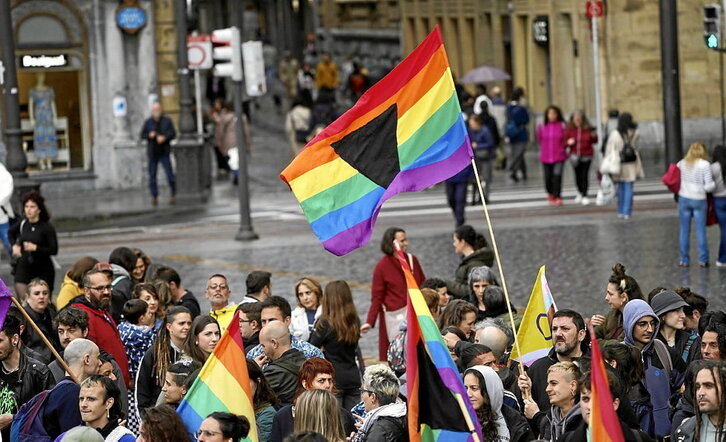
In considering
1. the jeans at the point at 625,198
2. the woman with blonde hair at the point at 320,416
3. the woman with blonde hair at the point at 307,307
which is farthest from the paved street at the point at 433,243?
the woman with blonde hair at the point at 320,416

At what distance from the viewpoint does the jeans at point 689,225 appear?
19297mm

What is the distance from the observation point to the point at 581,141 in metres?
26.9

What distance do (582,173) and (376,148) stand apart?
16.4 m

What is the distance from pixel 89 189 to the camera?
3391cm

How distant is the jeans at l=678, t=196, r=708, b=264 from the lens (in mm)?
19297

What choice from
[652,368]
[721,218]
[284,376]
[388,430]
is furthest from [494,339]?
[721,218]

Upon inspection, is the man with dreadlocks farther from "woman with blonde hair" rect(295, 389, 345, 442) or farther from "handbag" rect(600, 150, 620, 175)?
"handbag" rect(600, 150, 620, 175)

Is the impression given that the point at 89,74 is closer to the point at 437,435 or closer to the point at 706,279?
the point at 706,279

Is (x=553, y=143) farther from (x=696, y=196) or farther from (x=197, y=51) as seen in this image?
(x=696, y=196)

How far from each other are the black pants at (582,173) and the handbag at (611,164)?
2.48 m

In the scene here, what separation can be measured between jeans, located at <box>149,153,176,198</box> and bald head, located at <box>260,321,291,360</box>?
20045 millimetres

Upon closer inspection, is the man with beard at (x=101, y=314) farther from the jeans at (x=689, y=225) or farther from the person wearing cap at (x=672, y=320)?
the jeans at (x=689, y=225)

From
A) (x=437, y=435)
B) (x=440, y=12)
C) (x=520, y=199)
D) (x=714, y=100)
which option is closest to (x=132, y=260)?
(x=437, y=435)

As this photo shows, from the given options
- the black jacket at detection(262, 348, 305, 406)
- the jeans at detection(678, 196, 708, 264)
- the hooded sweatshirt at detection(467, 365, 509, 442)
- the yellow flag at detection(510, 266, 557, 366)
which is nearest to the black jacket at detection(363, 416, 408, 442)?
the hooded sweatshirt at detection(467, 365, 509, 442)
